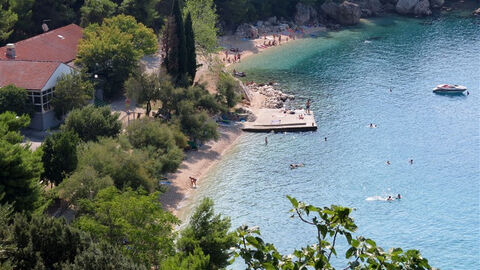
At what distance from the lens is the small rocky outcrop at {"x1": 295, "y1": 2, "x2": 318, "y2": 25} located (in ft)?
373

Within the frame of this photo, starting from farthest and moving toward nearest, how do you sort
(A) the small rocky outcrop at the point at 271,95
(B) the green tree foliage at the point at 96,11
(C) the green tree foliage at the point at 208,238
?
(B) the green tree foliage at the point at 96,11 < (A) the small rocky outcrop at the point at 271,95 < (C) the green tree foliage at the point at 208,238

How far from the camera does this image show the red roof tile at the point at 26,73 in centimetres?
5869

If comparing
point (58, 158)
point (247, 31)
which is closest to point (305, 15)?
point (247, 31)

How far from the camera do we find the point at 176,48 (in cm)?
6850

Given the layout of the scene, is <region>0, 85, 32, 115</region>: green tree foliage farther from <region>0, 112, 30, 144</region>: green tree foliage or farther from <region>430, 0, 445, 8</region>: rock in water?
<region>430, 0, 445, 8</region>: rock in water

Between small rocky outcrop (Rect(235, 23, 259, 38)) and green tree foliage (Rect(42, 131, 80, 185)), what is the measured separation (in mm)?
59762

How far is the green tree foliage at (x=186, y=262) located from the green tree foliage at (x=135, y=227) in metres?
1.67

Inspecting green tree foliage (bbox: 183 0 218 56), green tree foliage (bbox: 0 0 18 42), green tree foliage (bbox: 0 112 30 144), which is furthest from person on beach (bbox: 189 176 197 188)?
green tree foliage (bbox: 0 0 18 42)

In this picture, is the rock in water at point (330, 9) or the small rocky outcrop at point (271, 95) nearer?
the small rocky outcrop at point (271, 95)

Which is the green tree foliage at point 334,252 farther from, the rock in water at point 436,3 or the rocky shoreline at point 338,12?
the rock in water at point 436,3

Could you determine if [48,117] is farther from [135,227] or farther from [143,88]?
[135,227]

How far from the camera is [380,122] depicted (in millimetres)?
69750

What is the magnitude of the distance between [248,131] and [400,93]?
21749 mm

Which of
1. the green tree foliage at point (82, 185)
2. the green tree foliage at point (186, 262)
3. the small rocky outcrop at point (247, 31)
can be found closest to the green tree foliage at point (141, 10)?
the small rocky outcrop at point (247, 31)
